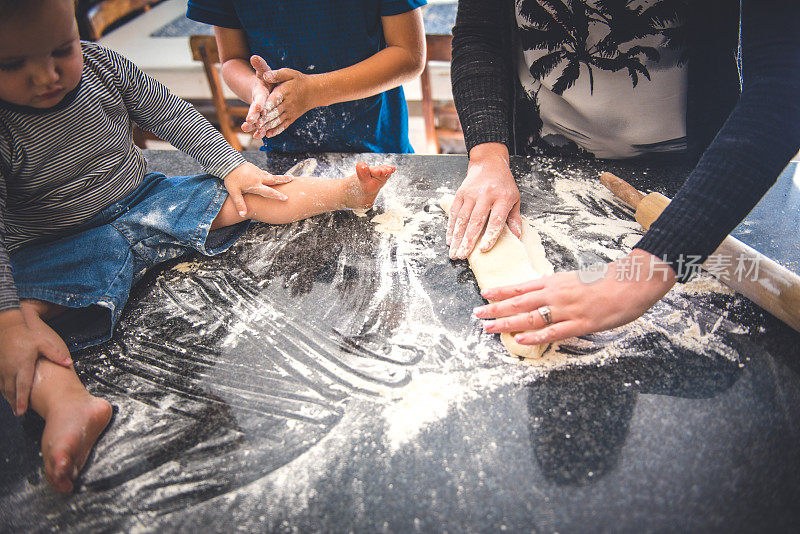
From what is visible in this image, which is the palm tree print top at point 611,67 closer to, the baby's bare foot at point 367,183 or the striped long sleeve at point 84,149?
the baby's bare foot at point 367,183

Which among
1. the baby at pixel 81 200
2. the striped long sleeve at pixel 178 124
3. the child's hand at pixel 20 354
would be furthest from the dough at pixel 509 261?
the child's hand at pixel 20 354

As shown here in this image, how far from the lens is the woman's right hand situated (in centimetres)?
109

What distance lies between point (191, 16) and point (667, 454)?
5.11 ft

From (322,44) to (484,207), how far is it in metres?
0.74

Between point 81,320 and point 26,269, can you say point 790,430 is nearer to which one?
point 81,320

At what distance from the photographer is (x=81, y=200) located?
1.00 m

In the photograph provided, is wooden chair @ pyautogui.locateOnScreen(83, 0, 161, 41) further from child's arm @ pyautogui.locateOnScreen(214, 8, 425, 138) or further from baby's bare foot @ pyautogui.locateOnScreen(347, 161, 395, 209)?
baby's bare foot @ pyautogui.locateOnScreen(347, 161, 395, 209)

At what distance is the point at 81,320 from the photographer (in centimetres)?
92

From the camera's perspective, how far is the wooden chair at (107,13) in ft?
8.22

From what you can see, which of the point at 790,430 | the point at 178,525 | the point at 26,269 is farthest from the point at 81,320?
the point at 790,430

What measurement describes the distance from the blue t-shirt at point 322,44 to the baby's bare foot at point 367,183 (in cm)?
41

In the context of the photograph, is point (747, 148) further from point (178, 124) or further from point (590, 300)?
point (178, 124)

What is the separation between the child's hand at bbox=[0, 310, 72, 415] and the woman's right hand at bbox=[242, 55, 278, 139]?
0.60 meters

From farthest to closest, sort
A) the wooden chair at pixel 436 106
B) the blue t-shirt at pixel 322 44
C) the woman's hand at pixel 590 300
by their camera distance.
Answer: the wooden chair at pixel 436 106 → the blue t-shirt at pixel 322 44 → the woman's hand at pixel 590 300
